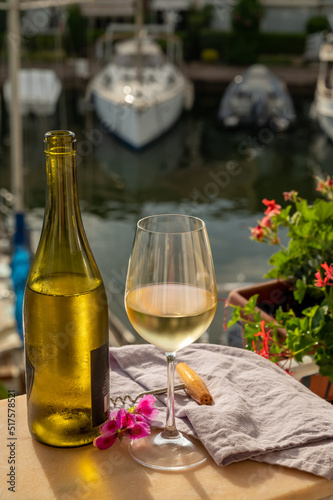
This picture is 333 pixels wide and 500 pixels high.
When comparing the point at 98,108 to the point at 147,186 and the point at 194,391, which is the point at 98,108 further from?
the point at 194,391

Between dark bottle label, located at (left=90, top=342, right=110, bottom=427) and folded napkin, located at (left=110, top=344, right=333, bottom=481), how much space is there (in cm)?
5

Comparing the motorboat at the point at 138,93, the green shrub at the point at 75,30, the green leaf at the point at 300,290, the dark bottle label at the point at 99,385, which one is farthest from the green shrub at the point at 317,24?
the dark bottle label at the point at 99,385

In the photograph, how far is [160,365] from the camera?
642mm

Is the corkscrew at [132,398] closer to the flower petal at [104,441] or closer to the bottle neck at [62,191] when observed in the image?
the flower petal at [104,441]

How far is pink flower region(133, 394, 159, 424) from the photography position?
0.54 m

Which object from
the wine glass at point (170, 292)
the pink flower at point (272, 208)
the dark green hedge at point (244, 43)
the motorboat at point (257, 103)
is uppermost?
the wine glass at point (170, 292)

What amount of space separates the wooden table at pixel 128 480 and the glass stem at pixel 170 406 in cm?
4

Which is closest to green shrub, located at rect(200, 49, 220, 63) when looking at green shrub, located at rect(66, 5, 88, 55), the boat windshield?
green shrub, located at rect(66, 5, 88, 55)

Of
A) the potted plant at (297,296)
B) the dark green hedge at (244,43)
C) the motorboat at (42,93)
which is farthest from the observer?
the dark green hedge at (244,43)

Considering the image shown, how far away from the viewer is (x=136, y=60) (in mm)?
12367

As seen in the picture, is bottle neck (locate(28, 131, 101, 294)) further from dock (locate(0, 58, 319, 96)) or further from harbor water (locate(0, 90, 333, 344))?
dock (locate(0, 58, 319, 96))

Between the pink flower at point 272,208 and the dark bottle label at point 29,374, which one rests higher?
the pink flower at point 272,208

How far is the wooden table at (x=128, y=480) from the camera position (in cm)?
47

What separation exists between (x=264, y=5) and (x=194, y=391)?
61.6 feet
